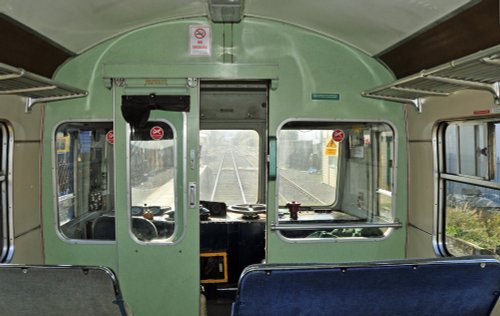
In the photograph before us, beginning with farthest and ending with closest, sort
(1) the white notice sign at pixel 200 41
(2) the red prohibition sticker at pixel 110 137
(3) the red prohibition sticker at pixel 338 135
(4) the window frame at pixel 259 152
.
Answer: (4) the window frame at pixel 259 152, (3) the red prohibition sticker at pixel 338 135, (2) the red prohibition sticker at pixel 110 137, (1) the white notice sign at pixel 200 41

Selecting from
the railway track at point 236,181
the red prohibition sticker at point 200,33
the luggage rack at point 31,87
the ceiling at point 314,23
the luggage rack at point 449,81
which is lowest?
the railway track at point 236,181

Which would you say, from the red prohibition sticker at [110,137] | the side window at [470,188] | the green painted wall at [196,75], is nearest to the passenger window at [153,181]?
the green painted wall at [196,75]

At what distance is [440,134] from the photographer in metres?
3.26

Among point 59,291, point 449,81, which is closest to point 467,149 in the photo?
point 449,81

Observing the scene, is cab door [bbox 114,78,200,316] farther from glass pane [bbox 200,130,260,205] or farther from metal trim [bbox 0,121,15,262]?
glass pane [bbox 200,130,260,205]

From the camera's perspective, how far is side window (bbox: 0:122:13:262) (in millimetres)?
3102

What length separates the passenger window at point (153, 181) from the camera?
3.58 m

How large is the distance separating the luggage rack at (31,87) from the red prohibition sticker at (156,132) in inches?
24.8

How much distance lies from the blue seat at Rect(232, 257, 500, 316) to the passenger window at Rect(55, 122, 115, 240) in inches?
88.1

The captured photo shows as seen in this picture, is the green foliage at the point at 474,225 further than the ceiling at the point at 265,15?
Yes

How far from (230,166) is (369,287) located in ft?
10.3

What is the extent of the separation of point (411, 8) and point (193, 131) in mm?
1947

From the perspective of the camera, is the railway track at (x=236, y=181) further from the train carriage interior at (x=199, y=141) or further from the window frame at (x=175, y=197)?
the window frame at (x=175, y=197)

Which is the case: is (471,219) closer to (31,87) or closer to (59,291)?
(59,291)
